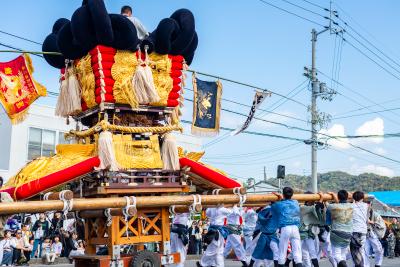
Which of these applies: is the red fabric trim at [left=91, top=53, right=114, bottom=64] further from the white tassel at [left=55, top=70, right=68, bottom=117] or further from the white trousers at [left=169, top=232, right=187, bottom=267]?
the white trousers at [left=169, top=232, right=187, bottom=267]

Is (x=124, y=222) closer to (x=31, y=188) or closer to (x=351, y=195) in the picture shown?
Answer: (x=31, y=188)

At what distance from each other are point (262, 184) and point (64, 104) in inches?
1396

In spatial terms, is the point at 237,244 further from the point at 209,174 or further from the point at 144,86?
the point at 144,86

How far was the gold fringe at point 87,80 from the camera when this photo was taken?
7605 millimetres

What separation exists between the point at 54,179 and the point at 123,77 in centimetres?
174

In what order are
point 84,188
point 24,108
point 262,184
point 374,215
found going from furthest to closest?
point 262,184
point 374,215
point 24,108
point 84,188

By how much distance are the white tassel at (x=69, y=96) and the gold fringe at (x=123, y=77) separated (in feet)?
2.30

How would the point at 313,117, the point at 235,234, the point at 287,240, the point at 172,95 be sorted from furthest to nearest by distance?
the point at 313,117 < the point at 235,234 < the point at 287,240 < the point at 172,95

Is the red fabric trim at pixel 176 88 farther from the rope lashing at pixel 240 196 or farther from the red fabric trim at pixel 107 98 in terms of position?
the rope lashing at pixel 240 196

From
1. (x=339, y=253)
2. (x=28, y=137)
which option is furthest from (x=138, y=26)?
(x=28, y=137)

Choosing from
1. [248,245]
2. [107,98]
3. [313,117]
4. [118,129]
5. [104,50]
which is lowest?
[248,245]

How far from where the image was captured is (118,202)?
22.3ft

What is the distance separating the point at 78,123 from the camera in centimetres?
853

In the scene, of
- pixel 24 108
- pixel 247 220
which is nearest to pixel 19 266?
pixel 247 220
